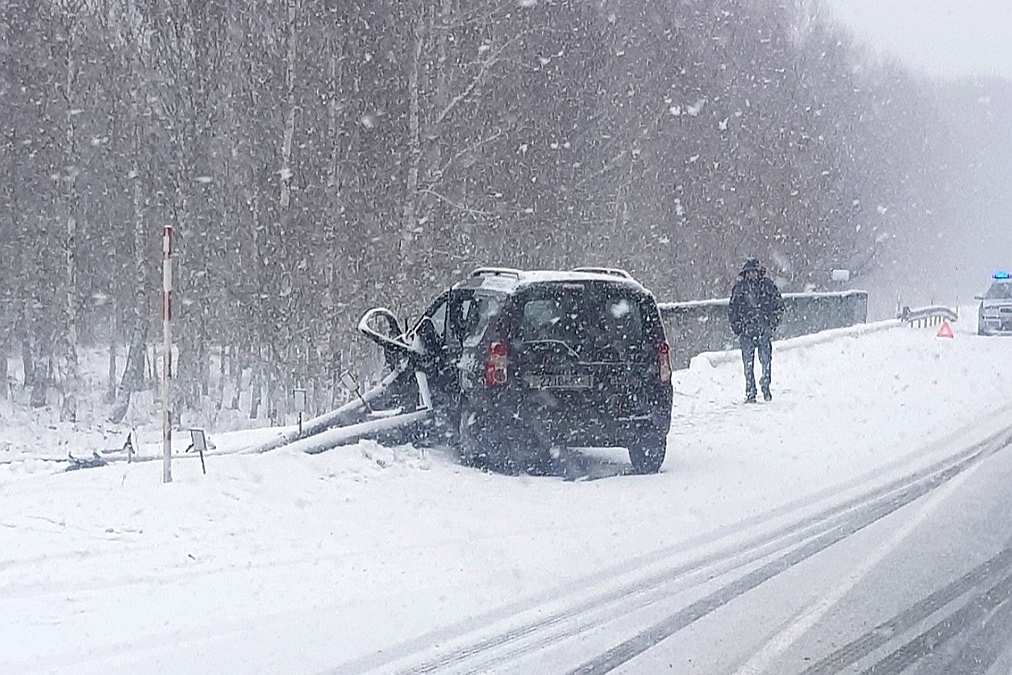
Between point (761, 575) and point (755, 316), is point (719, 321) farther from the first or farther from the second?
point (761, 575)

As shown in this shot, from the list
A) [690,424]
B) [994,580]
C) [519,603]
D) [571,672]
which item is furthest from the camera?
[690,424]

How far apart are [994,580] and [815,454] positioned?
5.11 meters

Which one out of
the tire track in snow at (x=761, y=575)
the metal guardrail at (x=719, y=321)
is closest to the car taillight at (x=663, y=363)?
the tire track in snow at (x=761, y=575)

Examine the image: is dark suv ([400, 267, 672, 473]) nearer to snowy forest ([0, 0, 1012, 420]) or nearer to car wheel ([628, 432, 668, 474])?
car wheel ([628, 432, 668, 474])

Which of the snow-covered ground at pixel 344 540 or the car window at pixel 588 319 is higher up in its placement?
the car window at pixel 588 319

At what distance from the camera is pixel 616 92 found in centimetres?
3612

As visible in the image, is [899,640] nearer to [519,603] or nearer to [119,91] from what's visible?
[519,603]

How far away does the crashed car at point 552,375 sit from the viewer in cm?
1045

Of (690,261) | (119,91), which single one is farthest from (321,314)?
(690,261)

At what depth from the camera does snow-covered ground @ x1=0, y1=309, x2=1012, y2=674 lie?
5902 millimetres

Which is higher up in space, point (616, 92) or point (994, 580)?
point (616, 92)

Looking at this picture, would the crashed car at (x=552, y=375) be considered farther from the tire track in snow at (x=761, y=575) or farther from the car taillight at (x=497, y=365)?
the tire track in snow at (x=761, y=575)

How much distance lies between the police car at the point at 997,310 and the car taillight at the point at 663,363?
85.2ft

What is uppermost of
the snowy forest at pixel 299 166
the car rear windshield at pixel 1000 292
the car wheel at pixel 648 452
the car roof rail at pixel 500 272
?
the snowy forest at pixel 299 166
